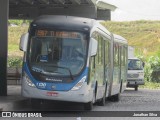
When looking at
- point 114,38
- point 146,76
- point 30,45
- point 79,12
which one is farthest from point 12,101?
point 146,76

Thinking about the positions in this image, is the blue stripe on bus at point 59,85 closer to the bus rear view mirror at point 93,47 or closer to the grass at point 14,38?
the bus rear view mirror at point 93,47

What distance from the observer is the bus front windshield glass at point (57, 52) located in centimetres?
1777

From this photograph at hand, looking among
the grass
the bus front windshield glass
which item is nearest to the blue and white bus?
the bus front windshield glass

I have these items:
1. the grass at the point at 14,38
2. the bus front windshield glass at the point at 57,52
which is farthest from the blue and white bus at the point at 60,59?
the grass at the point at 14,38

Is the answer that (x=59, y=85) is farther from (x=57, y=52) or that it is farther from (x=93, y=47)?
(x=93, y=47)

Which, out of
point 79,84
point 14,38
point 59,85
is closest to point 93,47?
point 79,84

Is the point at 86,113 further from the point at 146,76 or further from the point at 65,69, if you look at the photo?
the point at 146,76

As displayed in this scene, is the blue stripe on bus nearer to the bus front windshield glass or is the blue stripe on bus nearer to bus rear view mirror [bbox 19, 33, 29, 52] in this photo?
the bus front windshield glass

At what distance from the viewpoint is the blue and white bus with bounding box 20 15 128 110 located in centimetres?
1755

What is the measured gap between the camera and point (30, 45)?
18.2m

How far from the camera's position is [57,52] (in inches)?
707

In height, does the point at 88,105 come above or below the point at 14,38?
below

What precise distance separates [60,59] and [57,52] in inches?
9.7

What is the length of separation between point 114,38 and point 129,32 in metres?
84.4
